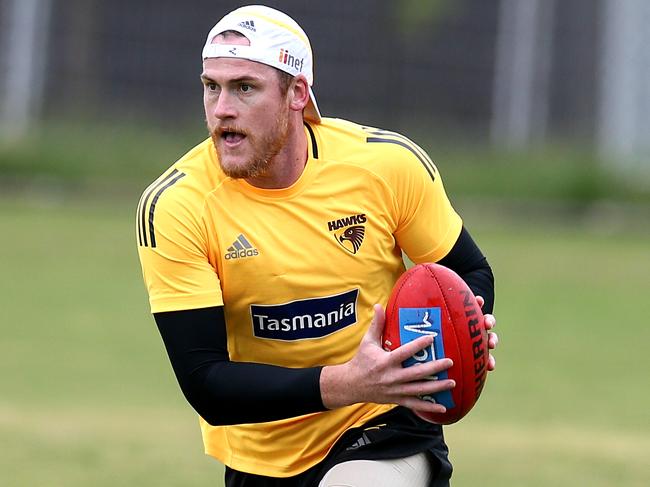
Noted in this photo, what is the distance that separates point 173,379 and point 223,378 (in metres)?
6.51

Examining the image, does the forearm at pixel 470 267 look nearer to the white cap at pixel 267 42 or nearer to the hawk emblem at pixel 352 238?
the hawk emblem at pixel 352 238

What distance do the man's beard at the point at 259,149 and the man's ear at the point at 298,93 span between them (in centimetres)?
8

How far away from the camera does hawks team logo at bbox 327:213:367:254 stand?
213 inches

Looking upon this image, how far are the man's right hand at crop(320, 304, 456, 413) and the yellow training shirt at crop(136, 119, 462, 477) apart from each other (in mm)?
549

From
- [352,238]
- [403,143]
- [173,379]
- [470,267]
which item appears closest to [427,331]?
[352,238]

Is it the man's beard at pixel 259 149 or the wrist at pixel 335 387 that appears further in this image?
the man's beard at pixel 259 149

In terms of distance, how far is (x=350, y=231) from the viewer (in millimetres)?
5426

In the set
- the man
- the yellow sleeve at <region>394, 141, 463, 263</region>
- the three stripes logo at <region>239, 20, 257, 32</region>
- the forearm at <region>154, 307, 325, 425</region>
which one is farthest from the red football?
the three stripes logo at <region>239, 20, 257, 32</region>

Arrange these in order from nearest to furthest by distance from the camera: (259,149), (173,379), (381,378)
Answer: (381,378) → (259,149) → (173,379)

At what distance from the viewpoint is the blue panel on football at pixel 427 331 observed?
15.8 ft

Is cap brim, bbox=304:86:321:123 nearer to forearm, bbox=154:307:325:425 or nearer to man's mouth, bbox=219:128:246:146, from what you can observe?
man's mouth, bbox=219:128:246:146

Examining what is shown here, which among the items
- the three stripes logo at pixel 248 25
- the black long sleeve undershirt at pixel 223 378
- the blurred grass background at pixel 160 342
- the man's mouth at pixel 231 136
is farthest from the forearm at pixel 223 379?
the blurred grass background at pixel 160 342

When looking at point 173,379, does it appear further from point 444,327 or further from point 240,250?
point 444,327
